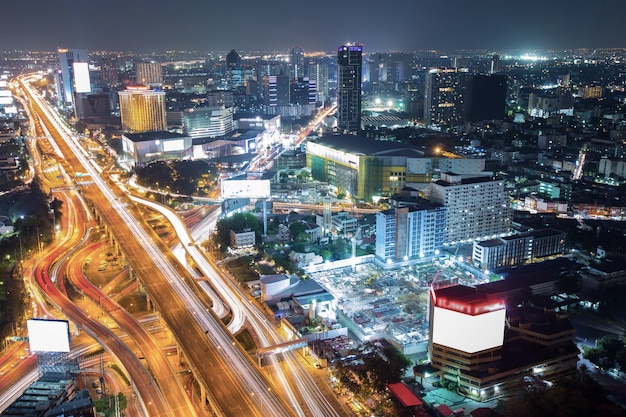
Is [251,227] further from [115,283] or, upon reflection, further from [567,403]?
[567,403]

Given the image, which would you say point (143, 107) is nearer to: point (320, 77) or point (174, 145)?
point (174, 145)

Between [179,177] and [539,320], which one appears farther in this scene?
[179,177]

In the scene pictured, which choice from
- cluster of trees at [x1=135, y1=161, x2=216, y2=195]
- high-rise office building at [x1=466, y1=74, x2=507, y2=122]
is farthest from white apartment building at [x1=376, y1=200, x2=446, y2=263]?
high-rise office building at [x1=466, y1=74, x2=507, y2=122]

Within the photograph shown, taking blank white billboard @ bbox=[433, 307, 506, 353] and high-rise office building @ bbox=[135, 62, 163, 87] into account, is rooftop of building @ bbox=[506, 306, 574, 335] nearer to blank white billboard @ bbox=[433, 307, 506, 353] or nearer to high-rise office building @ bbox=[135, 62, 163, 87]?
blank white billboard @ bbox=[433, 307, 506, 353]

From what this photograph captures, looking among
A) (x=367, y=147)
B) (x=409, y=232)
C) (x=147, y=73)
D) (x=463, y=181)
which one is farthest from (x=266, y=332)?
(x=147, y=73)

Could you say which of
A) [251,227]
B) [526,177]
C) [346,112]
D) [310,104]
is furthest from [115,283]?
[310,104]
